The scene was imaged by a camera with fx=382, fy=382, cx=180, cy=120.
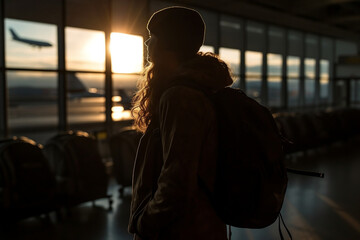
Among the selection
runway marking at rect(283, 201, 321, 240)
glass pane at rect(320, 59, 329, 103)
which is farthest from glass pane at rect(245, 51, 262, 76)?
runway marking at rect(283, 201, 321, 240)

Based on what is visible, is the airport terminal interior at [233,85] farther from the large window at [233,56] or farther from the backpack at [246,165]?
the backpack at [246,165]

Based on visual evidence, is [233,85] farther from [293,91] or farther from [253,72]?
[293,91]

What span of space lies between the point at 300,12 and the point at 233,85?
820 centimetres

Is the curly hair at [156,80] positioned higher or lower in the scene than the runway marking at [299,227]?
higher

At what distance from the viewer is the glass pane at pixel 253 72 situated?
484 inches

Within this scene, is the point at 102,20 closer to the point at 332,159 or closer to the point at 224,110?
the point at 332,159

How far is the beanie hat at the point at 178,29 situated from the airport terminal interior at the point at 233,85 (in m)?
0.59

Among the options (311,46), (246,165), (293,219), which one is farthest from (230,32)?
(246,165)

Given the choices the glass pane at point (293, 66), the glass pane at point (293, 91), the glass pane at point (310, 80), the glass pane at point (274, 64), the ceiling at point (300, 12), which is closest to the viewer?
the ceiling at point (300, 12)

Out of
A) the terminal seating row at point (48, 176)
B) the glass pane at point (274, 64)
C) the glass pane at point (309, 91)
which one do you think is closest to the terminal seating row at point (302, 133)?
the terminal seating row at point (48, 176)

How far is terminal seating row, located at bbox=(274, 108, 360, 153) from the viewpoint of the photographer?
10.4 m

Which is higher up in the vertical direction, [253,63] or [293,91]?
[253,63]

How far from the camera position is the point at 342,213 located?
534cm

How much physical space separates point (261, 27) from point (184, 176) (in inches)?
490
